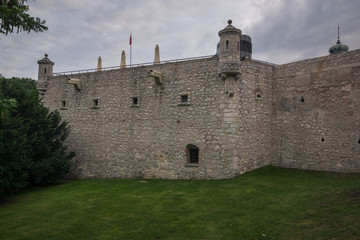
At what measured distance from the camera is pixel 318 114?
1577cm

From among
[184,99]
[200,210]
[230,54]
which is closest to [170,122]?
[184,99]

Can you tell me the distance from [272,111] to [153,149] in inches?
318

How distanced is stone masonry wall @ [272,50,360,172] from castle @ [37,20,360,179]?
0.16 ft

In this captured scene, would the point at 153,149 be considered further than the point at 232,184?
Yes

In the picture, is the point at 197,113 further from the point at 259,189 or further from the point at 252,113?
the point at 259,189

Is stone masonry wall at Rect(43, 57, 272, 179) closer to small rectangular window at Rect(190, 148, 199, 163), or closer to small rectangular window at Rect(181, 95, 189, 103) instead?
small rectangular window at Rect(181, 95, 189, 103)

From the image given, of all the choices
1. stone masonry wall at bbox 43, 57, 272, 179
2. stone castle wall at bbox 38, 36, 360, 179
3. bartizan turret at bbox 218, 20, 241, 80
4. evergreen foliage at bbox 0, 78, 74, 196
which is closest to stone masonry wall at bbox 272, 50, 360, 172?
stone castle wall at bbox 38, 36, 360, 179

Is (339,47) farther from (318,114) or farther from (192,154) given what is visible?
(192,154)

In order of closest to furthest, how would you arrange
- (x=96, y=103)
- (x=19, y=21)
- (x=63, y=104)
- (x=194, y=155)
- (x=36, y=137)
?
(x=19, y=21) < (x=194, y=155) < (x=36, y=137) < (x=96, y=103) < (x=63, y=104)

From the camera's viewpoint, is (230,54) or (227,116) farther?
(227,116)

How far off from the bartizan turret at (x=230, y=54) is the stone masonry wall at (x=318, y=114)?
4013 millimetres

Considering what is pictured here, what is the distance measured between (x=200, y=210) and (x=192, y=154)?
604 cm

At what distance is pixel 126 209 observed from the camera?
451 inches

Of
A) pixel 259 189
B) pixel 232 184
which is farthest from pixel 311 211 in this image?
pixel 232 184
